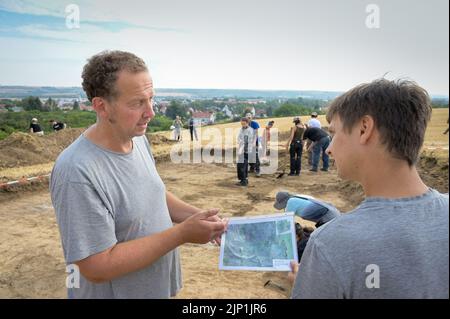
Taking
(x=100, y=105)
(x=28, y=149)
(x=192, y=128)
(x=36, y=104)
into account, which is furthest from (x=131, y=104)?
(x=36, y=104)

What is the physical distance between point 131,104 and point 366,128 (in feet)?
3.54

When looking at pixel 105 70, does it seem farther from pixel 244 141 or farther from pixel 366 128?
pixel 244 141

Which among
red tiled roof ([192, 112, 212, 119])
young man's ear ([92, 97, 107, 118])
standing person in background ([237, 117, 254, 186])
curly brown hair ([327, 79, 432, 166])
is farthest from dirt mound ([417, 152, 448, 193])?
red tiled roof ([192, 112, 212, 119])

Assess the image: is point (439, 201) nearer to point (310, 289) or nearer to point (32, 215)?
point (310, 289)

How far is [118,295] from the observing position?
1806mm

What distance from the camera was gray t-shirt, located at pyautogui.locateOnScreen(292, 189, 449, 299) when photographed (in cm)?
106

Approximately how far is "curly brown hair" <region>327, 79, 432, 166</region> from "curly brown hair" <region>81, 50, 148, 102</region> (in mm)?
1041

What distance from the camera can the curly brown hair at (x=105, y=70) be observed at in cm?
175

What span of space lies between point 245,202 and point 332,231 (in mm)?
8371

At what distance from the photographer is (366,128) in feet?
3.88

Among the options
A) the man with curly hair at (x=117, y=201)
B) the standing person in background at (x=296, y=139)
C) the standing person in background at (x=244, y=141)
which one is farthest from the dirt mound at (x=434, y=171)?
the man with curly hair at (x=117, y=201)

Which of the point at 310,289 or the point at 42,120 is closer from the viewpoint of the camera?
the point at 310,289

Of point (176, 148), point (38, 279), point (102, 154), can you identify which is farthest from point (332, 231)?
point (176, 148)

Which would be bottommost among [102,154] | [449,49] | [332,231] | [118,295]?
[118,295]
